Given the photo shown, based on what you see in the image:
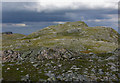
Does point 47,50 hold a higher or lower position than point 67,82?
higher

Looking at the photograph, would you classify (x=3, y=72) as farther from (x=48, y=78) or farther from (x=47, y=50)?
(x=47, y=50)

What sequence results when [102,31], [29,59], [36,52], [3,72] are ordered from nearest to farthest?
[3,72]
[29,59]
[36,52]
[102,31]

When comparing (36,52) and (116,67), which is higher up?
(36,52)

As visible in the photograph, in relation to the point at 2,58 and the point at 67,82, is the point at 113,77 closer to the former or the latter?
the point at 67,82

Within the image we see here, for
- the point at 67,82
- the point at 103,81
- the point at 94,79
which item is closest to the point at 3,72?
the point at 67,82

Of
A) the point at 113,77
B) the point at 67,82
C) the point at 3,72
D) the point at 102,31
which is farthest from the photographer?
the point at 102,31

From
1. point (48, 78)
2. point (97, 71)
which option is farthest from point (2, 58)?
point (97, 71)

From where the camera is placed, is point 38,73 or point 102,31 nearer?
point 38,73

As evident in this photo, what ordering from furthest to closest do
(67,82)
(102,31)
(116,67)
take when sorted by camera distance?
1. (102,31)
2. (116,67)
3. (67,82)

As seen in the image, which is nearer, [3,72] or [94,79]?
[94,79]
